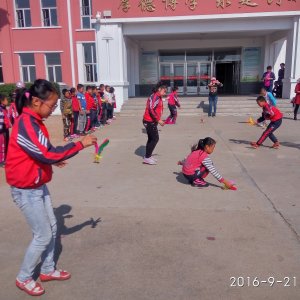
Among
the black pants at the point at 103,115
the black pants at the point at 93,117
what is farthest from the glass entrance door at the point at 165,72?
the black pants at the point at 93,117

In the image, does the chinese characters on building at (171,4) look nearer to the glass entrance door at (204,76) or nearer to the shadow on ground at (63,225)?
the glass entrance door at (204,76)

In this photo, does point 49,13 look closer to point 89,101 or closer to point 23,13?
point 23,13

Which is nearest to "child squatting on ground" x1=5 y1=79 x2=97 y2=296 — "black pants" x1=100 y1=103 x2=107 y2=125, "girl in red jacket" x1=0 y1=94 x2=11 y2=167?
"girl in red jacket" x1=0 y1=94 x2=11 y2=167

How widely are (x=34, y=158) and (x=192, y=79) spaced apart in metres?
21.4

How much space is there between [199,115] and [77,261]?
12984 millimetres

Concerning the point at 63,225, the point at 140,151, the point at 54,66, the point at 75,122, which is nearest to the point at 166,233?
the point at 63,225

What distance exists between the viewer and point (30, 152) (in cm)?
247

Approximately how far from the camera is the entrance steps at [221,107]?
15.7 meters

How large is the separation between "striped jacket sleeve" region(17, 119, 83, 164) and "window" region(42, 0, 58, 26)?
2154cm

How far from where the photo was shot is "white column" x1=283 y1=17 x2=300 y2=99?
52.4 ft

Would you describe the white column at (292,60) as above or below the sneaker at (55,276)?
above

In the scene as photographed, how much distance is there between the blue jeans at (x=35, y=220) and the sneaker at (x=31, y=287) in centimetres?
3

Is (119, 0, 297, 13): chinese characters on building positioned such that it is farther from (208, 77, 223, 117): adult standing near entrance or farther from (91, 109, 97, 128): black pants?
(91, 109, 97, 128): black pants

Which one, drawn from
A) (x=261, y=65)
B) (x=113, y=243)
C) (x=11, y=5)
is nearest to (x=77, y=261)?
(x=113, y=243)
